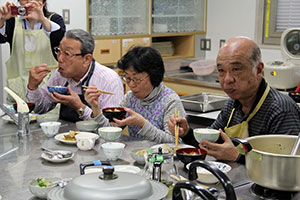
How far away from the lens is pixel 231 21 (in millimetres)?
5633

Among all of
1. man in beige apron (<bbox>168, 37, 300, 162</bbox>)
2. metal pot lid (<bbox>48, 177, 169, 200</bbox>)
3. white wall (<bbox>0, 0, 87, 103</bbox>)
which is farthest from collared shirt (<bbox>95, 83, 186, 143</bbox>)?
white wall (<bbox>0, 0, 87, 103</bbox>)

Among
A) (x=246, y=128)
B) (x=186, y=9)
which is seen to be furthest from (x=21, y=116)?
(x=186, y=9)

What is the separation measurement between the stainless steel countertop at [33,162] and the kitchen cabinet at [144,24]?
223cm

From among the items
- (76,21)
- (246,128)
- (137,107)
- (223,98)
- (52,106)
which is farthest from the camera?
(76,21)

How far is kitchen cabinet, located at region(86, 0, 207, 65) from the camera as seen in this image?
4.90 meters

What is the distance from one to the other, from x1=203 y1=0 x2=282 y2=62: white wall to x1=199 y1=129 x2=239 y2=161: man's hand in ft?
11.0

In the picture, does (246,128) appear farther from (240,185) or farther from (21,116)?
(21,116)

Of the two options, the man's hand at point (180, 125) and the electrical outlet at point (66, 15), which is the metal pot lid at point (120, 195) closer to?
the man's hand at point (180, 125)

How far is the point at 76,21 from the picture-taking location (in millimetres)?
4641

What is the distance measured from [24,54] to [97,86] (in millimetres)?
1049

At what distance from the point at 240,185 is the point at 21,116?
1.43 m

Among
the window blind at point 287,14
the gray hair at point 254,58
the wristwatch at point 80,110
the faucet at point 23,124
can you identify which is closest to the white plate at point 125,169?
the gray hair at point 254,58

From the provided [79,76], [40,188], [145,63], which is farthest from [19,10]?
[40,188]

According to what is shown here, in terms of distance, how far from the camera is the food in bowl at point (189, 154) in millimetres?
2027
